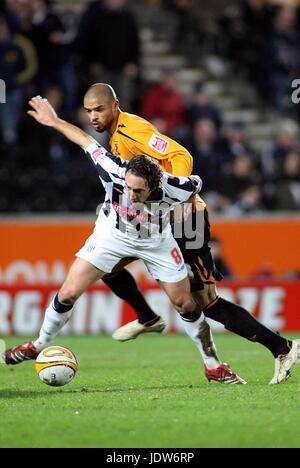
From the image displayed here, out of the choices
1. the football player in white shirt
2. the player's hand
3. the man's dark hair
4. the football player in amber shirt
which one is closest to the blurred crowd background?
the football player in amber shirt

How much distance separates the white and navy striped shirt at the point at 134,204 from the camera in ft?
28.4

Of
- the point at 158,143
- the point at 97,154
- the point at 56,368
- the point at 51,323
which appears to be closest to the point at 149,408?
the point at 56,368

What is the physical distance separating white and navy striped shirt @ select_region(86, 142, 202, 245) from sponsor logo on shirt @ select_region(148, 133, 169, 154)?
0.50m

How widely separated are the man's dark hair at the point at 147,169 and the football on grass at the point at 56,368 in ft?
5.02

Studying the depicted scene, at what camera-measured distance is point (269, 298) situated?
50.3 feet

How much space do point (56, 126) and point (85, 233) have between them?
7.61 meters

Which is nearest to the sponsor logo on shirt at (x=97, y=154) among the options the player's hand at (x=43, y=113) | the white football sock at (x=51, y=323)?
the player's hand at (x=43, y=113)

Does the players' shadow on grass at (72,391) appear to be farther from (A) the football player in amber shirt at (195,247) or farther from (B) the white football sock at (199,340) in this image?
(A) the football player in amber shirt at (195,247)

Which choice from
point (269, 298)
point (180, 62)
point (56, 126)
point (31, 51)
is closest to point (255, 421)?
point (56, 126)

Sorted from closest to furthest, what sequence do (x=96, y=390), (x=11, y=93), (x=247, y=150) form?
(x=96, y=390) → (x=11, y=93) → (x=247, y=150)

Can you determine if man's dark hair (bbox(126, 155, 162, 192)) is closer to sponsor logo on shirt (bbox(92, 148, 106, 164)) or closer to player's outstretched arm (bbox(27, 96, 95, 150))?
sponsor logo on shirt (bbox(92, 148, 106, 164))

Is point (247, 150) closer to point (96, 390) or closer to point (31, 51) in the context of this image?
point (31, 51)

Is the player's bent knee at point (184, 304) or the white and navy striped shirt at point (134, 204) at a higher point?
the white and navy striped shirt at point (134, 204)

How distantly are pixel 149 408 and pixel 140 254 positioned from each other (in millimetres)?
1564
